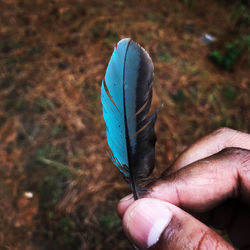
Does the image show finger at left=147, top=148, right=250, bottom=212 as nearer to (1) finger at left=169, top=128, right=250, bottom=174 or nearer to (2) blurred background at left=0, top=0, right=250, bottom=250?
(1) finger at left=169, top=128, right=250, bottom=174

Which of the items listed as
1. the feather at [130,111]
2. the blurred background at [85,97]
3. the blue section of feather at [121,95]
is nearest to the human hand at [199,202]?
the feather at [130,111]

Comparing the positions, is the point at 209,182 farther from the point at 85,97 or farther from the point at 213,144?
the point at 85,97

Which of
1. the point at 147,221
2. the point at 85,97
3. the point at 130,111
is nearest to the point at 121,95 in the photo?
the point at 130,111

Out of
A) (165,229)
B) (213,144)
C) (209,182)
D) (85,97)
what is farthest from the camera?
(85,97)

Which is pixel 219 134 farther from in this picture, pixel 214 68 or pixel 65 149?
pixel 214 68

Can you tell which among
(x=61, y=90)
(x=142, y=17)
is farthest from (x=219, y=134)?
(x=142, y=17)
